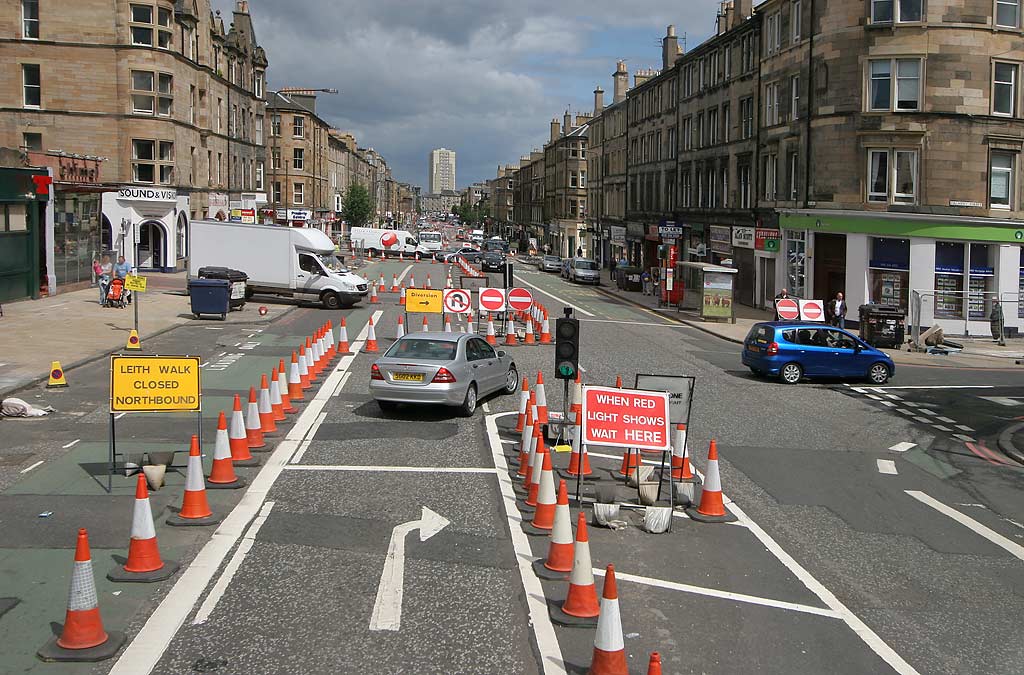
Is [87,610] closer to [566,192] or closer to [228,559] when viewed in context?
[228,559]

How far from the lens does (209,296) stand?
32.1 m

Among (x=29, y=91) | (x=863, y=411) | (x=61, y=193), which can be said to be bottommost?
(x=863, y=411)

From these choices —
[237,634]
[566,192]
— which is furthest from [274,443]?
[566,192]

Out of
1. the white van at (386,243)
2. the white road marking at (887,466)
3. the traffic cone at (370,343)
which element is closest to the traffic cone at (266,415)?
the white road marking at (887,466)

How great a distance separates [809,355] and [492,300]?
9.28 metres

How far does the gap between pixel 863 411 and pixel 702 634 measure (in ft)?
45.5

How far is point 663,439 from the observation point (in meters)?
11.9

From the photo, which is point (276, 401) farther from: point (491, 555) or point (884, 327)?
point (884, 327)

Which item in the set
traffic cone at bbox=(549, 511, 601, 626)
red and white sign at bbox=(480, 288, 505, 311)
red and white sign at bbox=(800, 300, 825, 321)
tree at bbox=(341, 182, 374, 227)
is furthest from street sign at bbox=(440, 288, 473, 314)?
tree at bbox=(341, 182, 374, 227)

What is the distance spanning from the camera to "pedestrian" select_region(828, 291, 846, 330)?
35.6 meters

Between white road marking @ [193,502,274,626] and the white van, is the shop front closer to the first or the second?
white road marking @ [193,502,274,626]

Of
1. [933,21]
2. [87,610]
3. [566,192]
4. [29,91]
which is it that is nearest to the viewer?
[87,610]

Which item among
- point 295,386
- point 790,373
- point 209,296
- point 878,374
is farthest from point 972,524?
point 209,296

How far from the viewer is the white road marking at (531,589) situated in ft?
25.2
